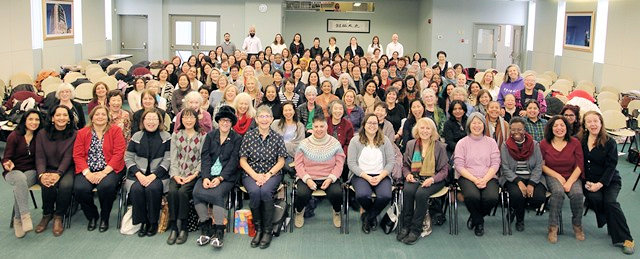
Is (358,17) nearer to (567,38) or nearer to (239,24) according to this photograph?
(239,24)

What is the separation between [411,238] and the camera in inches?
216

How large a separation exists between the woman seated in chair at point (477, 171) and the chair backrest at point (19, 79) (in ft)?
28.3

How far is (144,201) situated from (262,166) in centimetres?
113

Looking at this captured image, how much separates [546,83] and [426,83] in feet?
13.7

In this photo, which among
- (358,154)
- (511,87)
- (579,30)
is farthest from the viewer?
(579,30)

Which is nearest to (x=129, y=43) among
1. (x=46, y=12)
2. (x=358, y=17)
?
(x=46, y=12)

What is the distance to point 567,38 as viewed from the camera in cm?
1531

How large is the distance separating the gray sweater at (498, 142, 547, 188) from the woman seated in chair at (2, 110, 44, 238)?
14.6 feet

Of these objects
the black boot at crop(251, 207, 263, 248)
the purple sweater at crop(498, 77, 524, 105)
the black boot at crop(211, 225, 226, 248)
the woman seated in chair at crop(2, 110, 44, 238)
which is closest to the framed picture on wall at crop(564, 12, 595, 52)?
the purple sweater at crop(498, 77, 524, 105)

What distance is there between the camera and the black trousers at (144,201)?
5.54 m

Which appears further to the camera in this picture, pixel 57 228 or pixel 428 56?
pixel 428 56

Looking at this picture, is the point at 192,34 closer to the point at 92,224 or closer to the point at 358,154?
the point at 92,224

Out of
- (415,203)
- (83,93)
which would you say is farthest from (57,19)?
(415,203)

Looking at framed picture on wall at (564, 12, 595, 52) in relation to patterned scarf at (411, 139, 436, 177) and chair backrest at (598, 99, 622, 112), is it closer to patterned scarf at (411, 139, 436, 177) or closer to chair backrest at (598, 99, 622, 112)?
chair backrest at (598, 99, 622, 112)
